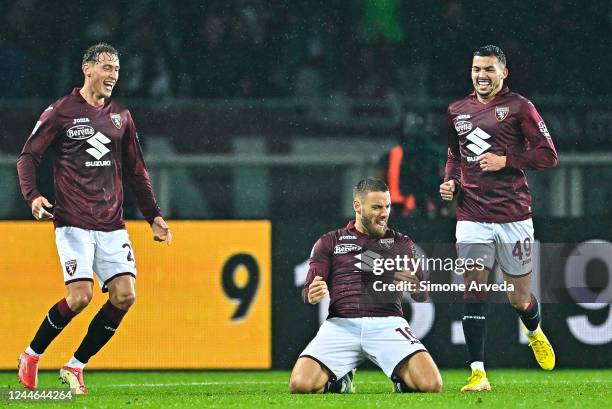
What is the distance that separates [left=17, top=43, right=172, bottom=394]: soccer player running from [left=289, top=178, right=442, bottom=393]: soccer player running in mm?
937

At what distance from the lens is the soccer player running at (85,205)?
6.69m

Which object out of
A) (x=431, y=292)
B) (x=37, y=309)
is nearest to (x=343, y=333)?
(x=431, y=292)

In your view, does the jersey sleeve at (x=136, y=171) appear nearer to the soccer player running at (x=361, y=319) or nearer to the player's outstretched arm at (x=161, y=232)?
the player's outstretched arm at (x=161, y=232)

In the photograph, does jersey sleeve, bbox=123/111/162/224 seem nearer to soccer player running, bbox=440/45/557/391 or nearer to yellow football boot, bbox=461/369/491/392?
soccer player running, bbox=440/45/557/391

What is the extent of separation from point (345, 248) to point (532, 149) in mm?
1030

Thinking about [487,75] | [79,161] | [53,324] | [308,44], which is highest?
[308,44]

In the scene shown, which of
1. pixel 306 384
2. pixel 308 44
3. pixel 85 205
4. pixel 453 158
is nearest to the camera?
pixel 306 384

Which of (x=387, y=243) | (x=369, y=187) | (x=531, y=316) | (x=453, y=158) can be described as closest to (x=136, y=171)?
(x=369, y=187)

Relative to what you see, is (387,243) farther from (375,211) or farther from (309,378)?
(309,378)

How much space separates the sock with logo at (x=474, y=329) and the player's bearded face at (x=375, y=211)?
1.89 feet

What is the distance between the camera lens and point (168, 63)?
450 inches

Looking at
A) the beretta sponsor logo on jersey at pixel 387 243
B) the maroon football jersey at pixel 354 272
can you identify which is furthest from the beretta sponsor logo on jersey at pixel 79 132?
the beretta sponsor logo on jersey at pixel 387 243

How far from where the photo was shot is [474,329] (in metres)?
6.81

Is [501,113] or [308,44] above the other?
[308,44]
